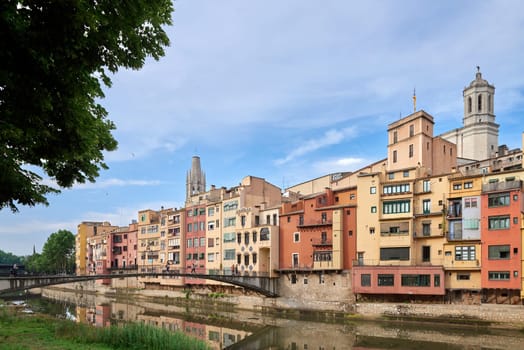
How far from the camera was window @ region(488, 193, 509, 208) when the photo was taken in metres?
38.1

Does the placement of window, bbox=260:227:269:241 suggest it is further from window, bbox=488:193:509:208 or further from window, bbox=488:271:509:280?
window, bbox=488:193:509:208

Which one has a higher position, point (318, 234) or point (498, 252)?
point (318, 234)

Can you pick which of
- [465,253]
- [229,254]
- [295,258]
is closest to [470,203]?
[465,253]

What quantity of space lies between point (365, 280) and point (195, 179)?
91265 mm

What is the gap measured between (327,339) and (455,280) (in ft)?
47.5

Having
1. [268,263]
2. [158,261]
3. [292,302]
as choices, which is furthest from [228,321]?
[158,261]

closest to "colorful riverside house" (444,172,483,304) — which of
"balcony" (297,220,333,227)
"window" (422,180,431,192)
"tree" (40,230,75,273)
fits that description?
"window" (422,180,431,192)

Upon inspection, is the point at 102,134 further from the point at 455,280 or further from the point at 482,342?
the point at 455,280

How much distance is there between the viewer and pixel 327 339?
1384 inches

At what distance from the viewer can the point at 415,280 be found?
4156 cm

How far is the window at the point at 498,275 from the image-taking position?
122 ft

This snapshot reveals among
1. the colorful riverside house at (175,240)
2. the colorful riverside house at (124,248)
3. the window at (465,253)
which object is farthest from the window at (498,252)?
the colorful riverside house at (124,248)

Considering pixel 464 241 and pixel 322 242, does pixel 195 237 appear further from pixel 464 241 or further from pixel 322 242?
pixel 464 241

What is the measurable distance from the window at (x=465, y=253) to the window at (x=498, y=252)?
1.62m
